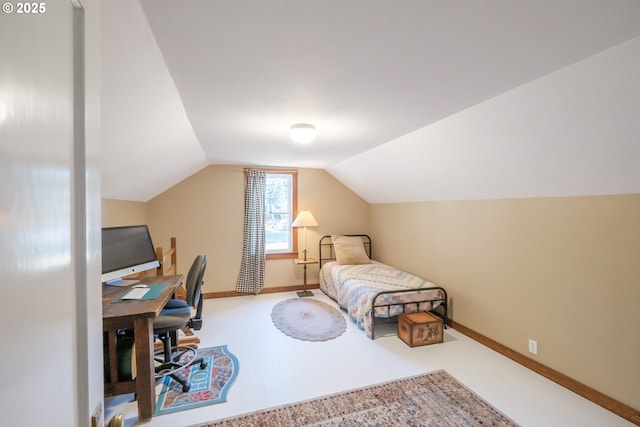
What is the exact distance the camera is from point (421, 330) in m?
2.99

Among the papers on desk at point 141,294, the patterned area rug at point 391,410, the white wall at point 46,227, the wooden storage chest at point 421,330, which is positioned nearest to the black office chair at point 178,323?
the papers on desk at point 141,294

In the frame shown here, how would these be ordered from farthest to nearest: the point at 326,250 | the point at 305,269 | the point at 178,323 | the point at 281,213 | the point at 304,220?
the point at 326,250, the point at 281,213, the point at 305,269, the point at 304,220, the point at 178,323

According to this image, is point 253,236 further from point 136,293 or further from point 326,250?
point 136,293

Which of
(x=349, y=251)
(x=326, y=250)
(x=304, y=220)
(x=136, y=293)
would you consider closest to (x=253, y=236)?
(x=304, y=220)

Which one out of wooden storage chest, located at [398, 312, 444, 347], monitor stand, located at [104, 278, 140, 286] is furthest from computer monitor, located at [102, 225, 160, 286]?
wooden storage chest, located at [398, 312, 444, 347]

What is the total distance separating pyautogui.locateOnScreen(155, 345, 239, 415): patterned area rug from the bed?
4.98 ft

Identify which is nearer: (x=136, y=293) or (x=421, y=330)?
(x=136, y=293)

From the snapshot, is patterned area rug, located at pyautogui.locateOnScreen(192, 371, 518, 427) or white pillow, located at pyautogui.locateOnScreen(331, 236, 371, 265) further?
white pillow, located at pyautogui.locateOnScreen(331, 236, 371, 265)

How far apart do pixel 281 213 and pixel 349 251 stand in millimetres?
1383

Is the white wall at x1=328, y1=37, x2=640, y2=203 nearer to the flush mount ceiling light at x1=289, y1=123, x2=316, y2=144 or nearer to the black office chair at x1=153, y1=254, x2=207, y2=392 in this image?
the flush mount ceiling light at x1=289, y1=123, x2=316, y2=144

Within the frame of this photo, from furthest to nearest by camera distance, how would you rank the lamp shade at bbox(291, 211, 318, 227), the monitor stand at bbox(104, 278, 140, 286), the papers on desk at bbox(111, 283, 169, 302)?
the lamp shade at bbox(291, 211, 318, 227) < the monitor stand at bbox(104, 278, 140, 286) < the papers on desk at bbox(111, 283, 169, 302)

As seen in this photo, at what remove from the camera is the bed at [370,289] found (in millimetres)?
3223

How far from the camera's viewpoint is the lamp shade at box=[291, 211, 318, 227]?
4.65m

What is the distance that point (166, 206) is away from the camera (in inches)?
169
